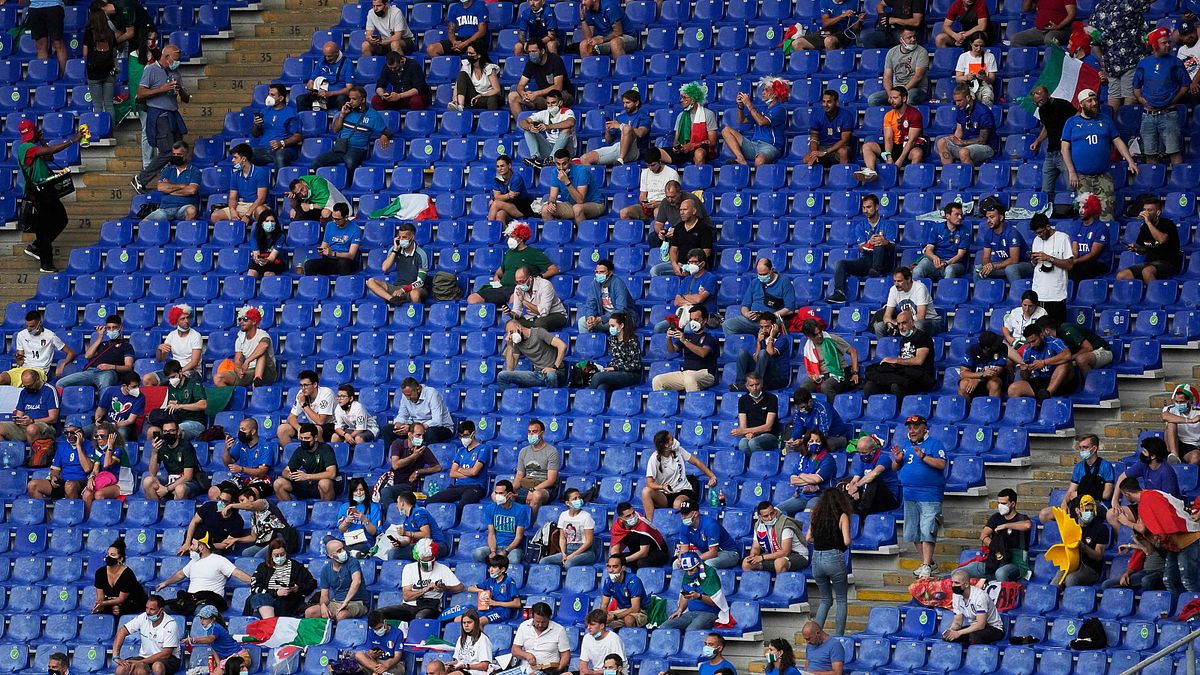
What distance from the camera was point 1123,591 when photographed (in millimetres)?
20453

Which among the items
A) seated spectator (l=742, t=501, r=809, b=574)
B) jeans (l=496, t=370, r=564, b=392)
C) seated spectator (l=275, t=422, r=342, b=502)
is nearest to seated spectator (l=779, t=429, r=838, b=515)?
seated spectator (l=742, t=501, r=809, b=574)

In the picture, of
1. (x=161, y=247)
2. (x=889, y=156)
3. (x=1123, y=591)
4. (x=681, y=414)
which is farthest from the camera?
(x=161, y=247)

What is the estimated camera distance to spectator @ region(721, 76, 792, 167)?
26.7m

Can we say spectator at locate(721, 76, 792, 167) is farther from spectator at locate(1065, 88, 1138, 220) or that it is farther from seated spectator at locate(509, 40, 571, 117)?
spectator at locate(1065, 88, 1138, 220)

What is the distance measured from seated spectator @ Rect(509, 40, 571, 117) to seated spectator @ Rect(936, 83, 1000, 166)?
16.6 feet

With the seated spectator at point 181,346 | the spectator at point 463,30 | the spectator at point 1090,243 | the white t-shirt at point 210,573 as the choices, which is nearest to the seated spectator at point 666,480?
the white t-shirt at point 210,573

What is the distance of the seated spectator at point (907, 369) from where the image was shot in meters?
23.4

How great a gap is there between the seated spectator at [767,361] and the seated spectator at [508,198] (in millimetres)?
4063

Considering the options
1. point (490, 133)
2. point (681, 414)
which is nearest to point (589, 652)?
point (681, 414)

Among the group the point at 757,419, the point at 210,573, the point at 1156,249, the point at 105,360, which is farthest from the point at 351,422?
the point at 1156,249

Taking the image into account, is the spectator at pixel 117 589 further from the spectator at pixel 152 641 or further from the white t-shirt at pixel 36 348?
the white t-shirt at pixel 36 348

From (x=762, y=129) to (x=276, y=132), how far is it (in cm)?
645

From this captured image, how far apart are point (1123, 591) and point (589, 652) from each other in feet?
16.5

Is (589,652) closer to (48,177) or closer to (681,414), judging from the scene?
Result: (681,414)
